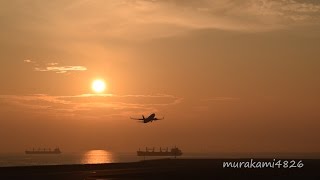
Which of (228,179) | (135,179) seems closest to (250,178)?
(228,179)

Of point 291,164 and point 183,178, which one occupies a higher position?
point 291,164

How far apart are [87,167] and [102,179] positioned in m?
33.7

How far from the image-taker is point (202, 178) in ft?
221

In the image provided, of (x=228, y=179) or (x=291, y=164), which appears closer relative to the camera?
(x=228, y=179)

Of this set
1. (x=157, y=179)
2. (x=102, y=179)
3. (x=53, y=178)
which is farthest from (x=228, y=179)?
(x=53, y=178)

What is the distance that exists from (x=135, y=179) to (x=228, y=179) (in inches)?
486

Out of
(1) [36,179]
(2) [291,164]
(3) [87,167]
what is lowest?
(1) [36,179]

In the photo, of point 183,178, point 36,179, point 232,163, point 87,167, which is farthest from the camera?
point 232,163

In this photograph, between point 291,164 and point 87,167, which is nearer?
point 87,167

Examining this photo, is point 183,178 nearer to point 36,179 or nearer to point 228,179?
point 228,179

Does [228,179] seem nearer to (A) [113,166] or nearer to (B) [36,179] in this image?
(B) [36,179]

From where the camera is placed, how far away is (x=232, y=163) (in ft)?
349

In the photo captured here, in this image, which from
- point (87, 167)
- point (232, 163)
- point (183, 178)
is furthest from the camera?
point (232, 163)

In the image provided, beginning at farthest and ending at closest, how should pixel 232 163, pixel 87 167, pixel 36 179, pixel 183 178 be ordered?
pixel 232 163, pixel 87 167, pixel 183 178, pixel 36 179
